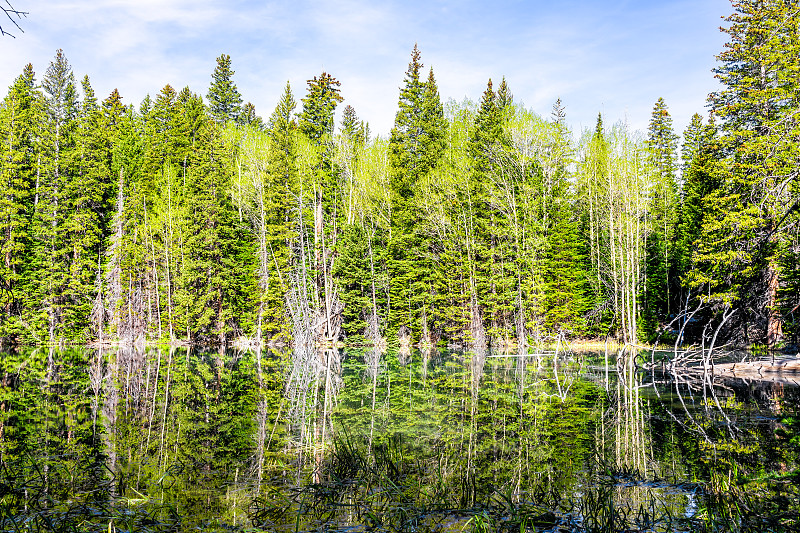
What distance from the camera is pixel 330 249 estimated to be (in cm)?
3769

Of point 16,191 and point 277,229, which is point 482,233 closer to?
point 277,229

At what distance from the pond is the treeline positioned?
17012mm

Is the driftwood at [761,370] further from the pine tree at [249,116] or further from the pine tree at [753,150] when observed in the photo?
the pine tree at [249,116]

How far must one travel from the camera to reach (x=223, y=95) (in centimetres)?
5125

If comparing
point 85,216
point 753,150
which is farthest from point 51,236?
point 753,150

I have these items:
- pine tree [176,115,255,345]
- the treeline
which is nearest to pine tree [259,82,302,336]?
the treeline

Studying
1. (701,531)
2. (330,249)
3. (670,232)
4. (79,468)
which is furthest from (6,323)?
(670,232)

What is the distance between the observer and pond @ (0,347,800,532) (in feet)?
15.7

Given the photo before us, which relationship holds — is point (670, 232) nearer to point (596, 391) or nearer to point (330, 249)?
point (330, 249)

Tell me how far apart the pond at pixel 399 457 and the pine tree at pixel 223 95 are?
133 ft

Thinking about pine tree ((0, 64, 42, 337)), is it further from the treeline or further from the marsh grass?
the marsh grass

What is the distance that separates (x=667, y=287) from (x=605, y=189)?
766cm

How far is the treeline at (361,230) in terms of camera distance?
33312 millimetres

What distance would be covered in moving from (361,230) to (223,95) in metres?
25.5
